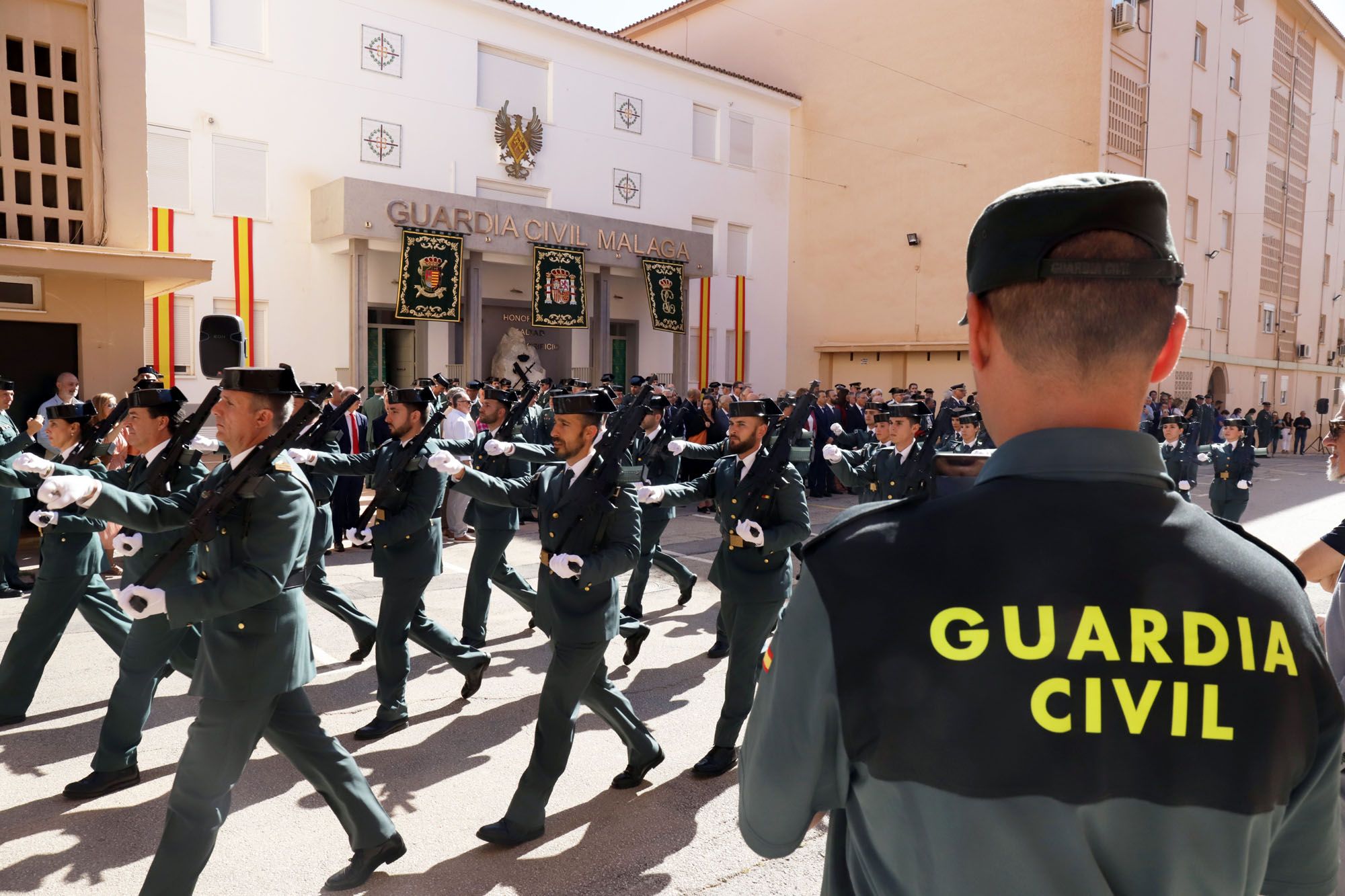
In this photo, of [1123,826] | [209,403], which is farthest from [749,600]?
[1123,826]

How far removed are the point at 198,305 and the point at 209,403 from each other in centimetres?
1583

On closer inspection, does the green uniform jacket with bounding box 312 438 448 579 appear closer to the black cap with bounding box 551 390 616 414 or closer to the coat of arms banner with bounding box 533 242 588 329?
the black cap with bounding box 551 390 616 414

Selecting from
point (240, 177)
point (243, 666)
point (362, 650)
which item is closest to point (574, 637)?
point (243, 666)

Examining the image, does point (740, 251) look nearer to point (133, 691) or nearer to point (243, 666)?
point (133, 691)

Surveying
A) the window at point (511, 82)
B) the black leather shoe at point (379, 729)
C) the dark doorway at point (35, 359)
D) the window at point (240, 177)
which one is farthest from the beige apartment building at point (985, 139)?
the black leather shoe at point (379, 729)

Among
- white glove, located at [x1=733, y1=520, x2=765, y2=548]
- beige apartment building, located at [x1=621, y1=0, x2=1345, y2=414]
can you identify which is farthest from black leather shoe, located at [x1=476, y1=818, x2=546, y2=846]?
beige apartment building, located at [x1=621, y1=0, x2=1345, y2=414]

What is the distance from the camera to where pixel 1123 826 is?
41.3 inches

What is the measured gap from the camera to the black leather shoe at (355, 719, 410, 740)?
5270mm

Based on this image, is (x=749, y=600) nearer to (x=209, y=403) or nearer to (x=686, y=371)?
(x=209, y=403)

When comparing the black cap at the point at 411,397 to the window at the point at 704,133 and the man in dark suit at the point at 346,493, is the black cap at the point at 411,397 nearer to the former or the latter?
the man in dark suit at the point at 346,493

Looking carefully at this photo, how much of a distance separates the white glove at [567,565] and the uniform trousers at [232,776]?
3.74 ft

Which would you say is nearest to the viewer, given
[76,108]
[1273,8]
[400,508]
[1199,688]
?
[1199,688]

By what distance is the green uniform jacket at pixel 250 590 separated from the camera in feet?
10.8

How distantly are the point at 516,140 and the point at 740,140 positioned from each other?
833cm
